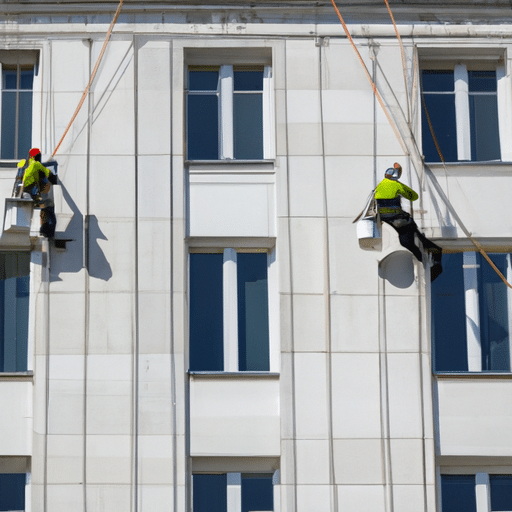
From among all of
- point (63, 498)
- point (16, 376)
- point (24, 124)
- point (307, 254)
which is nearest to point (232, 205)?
point (307, 254)

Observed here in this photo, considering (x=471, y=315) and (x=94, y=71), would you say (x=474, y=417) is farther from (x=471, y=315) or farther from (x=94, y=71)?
(x=94, y=71)

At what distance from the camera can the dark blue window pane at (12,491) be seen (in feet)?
54.6

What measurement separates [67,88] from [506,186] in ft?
25.5

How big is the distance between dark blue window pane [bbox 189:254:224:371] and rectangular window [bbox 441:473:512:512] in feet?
14.0

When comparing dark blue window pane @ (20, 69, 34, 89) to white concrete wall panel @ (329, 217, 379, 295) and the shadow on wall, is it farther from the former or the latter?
the shadow on wall

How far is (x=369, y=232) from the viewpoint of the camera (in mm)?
17000

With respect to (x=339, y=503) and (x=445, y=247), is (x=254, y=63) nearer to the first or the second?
(x=445, y=247)

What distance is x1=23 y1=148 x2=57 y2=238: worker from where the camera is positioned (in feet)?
55.8

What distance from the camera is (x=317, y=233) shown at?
17.4m

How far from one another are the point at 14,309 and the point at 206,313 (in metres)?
3.22

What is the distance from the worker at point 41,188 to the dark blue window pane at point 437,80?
269 inches

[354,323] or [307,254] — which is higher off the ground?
Result: [307,254]

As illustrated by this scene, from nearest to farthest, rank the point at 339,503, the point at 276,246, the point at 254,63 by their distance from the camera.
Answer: the point at 339,503 < the point at 276,246 < the point at 254,63

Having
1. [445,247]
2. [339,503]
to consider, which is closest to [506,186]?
[445,247]
